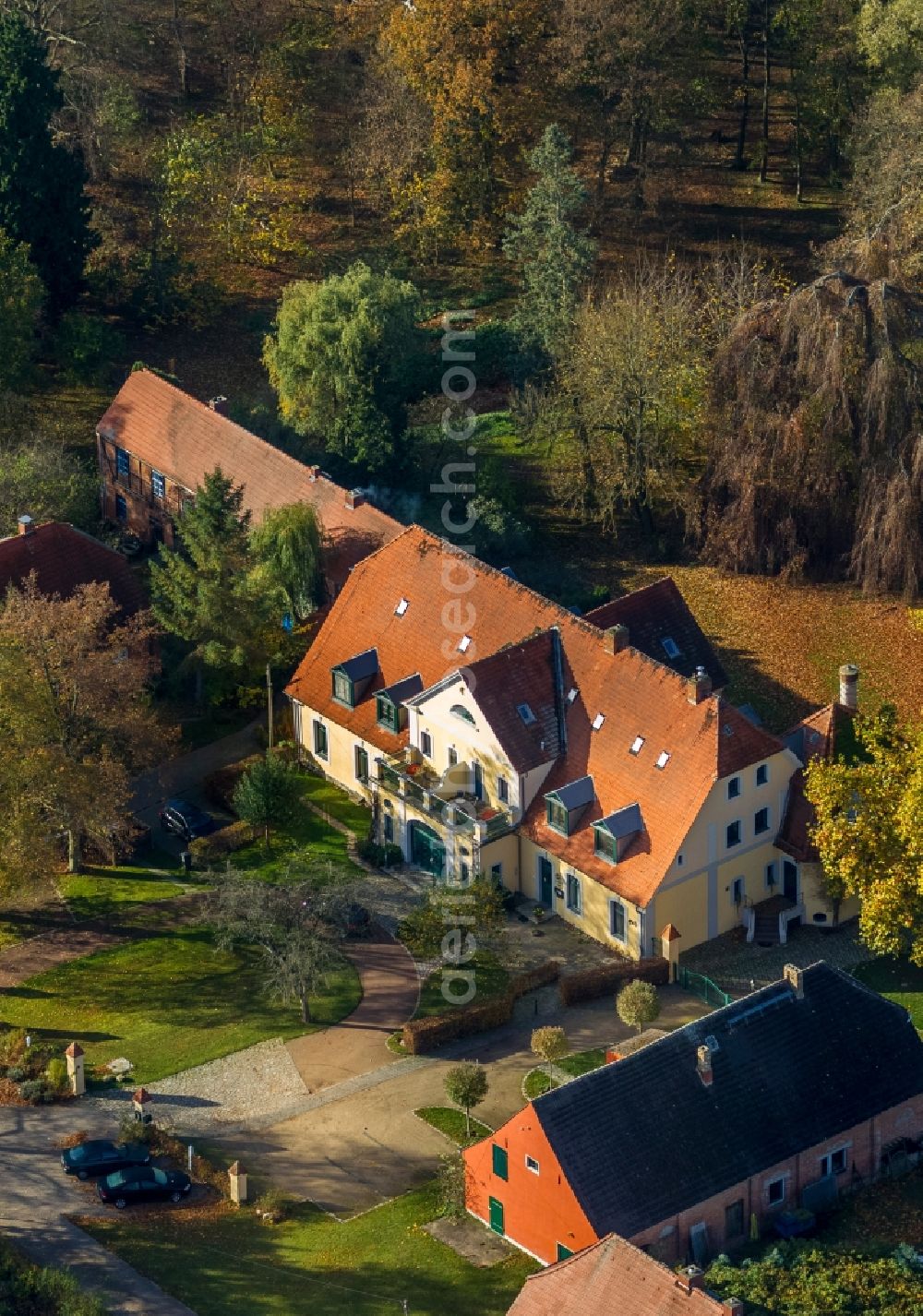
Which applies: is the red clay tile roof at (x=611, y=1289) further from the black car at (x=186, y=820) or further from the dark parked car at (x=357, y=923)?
the black car at (x=186, y=820)

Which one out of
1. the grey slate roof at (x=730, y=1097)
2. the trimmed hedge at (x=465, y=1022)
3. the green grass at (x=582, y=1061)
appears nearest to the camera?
the grey slate roof at (x=730, y=1097)

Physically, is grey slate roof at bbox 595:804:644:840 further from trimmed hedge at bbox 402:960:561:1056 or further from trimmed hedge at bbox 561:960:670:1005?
trimmed hedge at bbox 402:960:561:1056

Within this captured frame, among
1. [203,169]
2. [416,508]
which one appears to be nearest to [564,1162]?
[416,508]

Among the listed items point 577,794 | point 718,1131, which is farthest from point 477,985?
point 718,1131

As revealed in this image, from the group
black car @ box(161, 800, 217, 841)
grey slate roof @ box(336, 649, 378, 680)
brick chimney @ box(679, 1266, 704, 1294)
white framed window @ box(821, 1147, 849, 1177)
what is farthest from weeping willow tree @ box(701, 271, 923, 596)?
brick chimney @ box(679, 1266, 704, 1294)

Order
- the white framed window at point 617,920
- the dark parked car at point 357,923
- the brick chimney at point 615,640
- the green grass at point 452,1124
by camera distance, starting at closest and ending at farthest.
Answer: the green grass at point 452,1124 < the white framed window at point 617,920 < the dark parked car at point 357,923 < the brick chimney at point 615,640

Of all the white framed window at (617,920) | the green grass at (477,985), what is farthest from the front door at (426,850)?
the white framed window at (617,920)

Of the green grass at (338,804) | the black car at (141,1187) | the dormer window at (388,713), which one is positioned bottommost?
the black car at (141,1187)

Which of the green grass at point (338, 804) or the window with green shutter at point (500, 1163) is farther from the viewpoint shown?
the green grass at point (338, 804)
